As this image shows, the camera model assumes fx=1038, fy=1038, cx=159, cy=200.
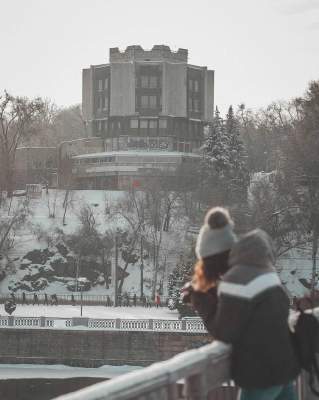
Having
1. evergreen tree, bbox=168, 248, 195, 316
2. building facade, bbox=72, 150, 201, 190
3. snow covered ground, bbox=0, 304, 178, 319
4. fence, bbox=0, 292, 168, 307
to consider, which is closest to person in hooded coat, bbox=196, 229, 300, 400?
evergreen tree, bbox=168, 248, 195, 316

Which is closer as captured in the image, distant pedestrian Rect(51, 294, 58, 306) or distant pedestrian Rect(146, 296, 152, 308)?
distant pedestrian Rect(146, 296, 152, 308)

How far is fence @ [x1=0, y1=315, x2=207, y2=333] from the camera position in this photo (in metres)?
42.2

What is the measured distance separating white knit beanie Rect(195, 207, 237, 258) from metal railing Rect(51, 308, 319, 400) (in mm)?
635

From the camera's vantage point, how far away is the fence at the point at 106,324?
42188 mm

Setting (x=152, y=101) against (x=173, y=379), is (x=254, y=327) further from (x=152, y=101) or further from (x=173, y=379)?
(x=152, y=101)

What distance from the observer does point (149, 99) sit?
87.9 metres

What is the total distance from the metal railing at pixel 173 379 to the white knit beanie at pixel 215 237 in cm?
64

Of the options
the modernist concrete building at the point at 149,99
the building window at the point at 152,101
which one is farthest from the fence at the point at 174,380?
the building window at the point at 152,101

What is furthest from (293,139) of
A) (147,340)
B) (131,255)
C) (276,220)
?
(147,340)

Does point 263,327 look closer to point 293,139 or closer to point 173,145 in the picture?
point 293,139

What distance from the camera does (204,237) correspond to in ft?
18.4

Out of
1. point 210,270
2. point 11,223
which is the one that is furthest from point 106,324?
point 210,270

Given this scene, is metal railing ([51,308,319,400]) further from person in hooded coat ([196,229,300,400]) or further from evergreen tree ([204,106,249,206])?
evergreen tree ([204,106,249,206])

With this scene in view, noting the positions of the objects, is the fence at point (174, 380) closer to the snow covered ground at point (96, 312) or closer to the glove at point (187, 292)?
the glove at point (187, 292)
